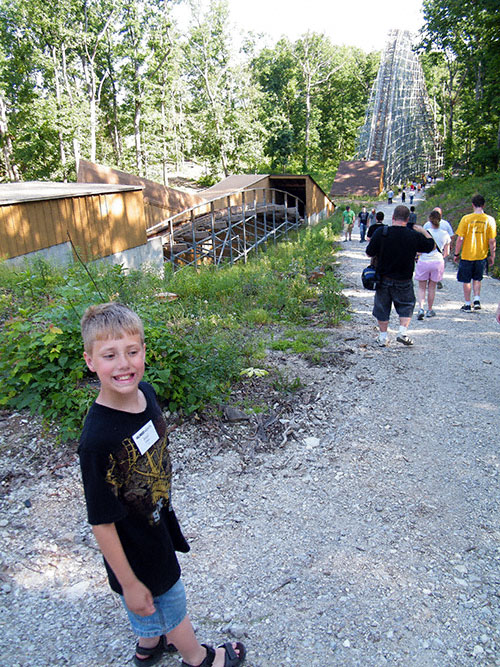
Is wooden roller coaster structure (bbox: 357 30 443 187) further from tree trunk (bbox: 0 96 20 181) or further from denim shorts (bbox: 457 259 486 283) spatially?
denim shorts (bbox: 457 259 486 283)

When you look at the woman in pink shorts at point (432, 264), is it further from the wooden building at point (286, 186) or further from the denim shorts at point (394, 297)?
the wooden building at point (286, 186)

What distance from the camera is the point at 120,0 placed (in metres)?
34.0

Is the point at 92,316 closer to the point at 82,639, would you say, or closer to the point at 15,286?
the point at 82,639

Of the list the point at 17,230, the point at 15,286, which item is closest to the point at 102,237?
the point at 17,230

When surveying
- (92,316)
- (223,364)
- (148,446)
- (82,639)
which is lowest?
(82,639)

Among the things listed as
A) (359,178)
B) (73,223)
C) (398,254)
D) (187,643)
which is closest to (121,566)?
(187,643)

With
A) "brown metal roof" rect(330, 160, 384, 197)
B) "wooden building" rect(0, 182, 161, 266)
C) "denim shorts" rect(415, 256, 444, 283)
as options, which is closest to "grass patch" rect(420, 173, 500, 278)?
"denim shorts" rect(415, 256, 444, 283)

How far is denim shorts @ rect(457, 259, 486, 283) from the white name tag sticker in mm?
6951

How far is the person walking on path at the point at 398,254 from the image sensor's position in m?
5.78

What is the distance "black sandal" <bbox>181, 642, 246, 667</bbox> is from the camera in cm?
209

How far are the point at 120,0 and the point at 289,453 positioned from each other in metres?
40.2

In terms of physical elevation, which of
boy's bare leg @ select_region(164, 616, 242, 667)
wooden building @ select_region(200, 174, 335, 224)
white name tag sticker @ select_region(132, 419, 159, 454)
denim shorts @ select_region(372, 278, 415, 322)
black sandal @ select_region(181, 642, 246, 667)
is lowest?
black sandal @ select_region(181, 642, 246, 667)

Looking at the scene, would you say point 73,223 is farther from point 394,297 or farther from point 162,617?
point 162,617

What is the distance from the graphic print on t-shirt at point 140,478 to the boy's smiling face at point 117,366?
164mm
